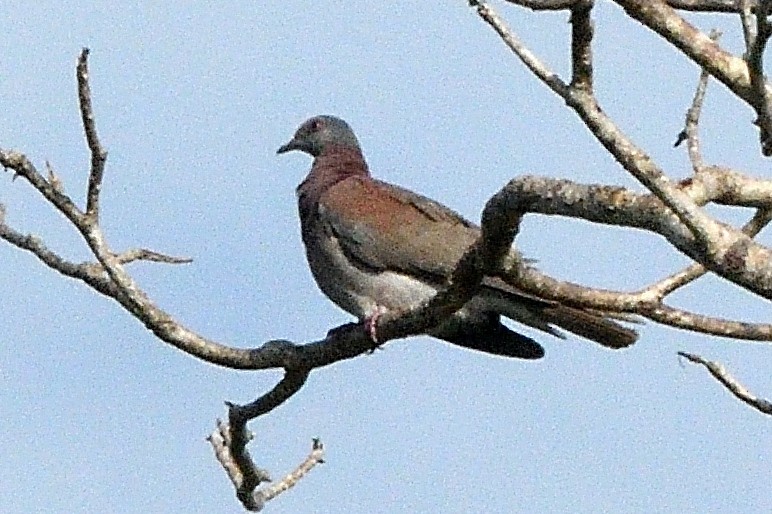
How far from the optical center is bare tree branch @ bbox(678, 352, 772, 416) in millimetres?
4527

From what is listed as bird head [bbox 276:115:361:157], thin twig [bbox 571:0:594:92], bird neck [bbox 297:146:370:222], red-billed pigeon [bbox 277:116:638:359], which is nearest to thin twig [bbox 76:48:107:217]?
thin twig [bbox 571:0:594:92]

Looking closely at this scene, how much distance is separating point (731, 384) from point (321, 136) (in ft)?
17.0

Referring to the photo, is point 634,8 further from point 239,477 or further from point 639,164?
point 239,477

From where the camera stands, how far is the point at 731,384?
15.1 feet

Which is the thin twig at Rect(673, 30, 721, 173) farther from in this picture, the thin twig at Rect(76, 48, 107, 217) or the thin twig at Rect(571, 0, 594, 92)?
the thin twig at Rect(76, 48, 107, 217)

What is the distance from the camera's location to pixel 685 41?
4137 millimetres

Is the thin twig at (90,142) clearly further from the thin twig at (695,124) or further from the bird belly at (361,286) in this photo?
the bird belly at (361,286)

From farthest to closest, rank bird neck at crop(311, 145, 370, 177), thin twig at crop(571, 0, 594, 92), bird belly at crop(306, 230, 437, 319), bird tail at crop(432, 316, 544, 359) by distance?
bird neck at crop(311, 145, 370, 177) → bird belly at crop(306, 230, 437, 319) → bird tail at crop(432, 316, 544, 359) → thin twig at crop(571, 0, 594, 92)

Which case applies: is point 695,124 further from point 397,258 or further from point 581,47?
point 397,258

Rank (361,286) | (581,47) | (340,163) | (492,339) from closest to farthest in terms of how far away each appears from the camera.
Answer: (581,47) < (492,339) < (361,286) < (340,163)

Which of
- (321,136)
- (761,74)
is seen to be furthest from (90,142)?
(321,136)

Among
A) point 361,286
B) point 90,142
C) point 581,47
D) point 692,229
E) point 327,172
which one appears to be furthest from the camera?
point 327,172

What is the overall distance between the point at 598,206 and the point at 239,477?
8.01 ft

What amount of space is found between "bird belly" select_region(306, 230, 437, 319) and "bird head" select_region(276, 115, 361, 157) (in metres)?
1.50
